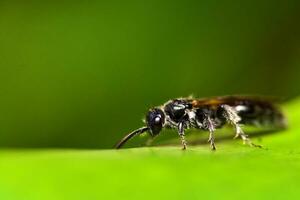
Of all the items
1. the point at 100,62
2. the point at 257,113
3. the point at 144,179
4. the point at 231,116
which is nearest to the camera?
the point at 144,179

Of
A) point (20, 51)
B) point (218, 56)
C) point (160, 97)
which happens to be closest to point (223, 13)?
point (218, 56)

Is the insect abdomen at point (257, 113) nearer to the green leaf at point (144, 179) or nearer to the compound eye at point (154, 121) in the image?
the compound eye at point (154, 121)

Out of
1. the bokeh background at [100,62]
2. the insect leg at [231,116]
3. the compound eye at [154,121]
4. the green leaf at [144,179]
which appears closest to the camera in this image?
the green leaf at [144,179]

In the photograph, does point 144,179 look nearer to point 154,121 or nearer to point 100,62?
point 154,121

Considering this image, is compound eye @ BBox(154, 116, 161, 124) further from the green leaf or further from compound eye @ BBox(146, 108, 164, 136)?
the green leaf

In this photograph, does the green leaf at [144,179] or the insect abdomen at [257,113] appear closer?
the green leaf at [144,179]

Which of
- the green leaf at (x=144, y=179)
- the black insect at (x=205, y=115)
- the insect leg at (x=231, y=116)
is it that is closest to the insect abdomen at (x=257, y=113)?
the black insect at (x=205, y=115)

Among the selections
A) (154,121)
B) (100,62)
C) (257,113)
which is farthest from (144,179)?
(100,62)
